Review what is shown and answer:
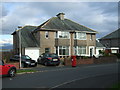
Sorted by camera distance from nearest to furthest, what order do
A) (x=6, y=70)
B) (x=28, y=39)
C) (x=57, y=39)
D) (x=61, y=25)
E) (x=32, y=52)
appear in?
(x=6, y=70) → (x=32, y=52) → (x=28, y=39) → (x=57, y=39) → (x=61, y=25)

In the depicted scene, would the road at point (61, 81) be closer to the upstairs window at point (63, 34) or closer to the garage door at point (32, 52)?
the garage door at point (32, 52)

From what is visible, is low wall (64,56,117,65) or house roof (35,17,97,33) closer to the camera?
low wall (64,56,117,65)

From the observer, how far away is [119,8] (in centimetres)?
559

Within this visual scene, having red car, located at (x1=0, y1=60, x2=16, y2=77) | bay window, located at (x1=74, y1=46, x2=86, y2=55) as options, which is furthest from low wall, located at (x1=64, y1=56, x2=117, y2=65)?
red car, located at (x1=0, y1=60, x2=16, y2=77)

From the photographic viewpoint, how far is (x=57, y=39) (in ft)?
99.3

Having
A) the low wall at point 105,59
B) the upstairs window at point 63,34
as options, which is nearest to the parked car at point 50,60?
the low wall at point 105,59

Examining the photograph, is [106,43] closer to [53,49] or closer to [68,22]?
[68,22]

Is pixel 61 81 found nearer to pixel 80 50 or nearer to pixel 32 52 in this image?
pixel 32 52

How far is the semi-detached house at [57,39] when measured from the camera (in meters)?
29.2

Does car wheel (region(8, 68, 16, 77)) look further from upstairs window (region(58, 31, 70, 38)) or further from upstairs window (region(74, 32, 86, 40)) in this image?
upstairs window (region(74, 32, 86, 40))

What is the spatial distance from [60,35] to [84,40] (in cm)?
532

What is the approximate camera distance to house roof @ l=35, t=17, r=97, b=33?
30344mm

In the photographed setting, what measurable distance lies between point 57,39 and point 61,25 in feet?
11.9

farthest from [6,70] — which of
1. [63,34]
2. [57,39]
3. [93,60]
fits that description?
[63,34]
